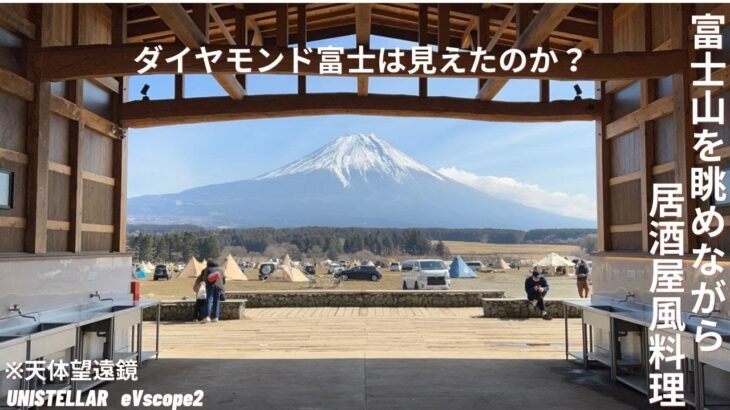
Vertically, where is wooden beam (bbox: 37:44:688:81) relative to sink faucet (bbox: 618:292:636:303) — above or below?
above

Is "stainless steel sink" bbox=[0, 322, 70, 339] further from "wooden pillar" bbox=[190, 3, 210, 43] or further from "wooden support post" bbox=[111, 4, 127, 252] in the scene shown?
"wooden pillar" bbox=[190, 3, 210, 43]

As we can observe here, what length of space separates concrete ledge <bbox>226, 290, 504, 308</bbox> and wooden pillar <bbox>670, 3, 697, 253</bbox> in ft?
26.5

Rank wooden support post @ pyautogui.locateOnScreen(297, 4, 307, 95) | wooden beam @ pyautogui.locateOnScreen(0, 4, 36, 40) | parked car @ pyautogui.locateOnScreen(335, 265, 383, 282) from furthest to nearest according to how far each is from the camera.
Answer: parked car @ pyautogui.locateOnScreen(335, 265, 383, 282)
wooden support post @ pyautogui.locateOnScreen(297, 4, 307, 95)
wooden beam @ pyautogui.locateOnScreen(0, 4, 36, 40)

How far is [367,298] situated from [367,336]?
4.20m

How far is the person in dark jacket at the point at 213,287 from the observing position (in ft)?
35.3

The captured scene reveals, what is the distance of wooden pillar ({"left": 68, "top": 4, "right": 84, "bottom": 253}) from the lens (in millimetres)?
6121

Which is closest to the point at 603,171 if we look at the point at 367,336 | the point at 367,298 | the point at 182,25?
the point at 367,336

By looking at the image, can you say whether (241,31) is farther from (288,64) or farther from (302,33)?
(288,64)

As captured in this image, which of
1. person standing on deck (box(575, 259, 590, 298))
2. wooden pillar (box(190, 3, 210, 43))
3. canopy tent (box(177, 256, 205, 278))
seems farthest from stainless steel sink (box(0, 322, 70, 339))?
canopy tent (box(177, 256, 205, 278))

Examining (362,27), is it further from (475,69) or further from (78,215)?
(78,215)

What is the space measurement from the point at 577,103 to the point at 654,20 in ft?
5.18

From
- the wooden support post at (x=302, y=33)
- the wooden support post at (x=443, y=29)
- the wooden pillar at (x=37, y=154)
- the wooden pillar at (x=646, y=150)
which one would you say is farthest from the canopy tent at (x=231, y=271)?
the wooden pillar at (x=646, y=150)

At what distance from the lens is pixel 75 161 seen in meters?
6.18

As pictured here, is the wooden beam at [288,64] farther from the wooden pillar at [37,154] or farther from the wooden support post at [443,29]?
the wooden support post at [443,29]
